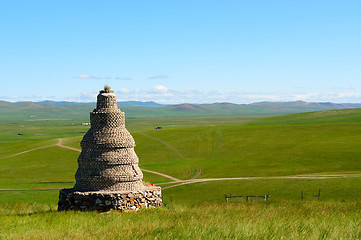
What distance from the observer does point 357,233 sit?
488 inches

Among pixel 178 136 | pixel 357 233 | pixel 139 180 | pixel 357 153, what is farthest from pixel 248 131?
pixel 357 233

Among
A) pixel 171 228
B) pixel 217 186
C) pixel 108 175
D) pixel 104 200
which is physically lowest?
pixel 217 186

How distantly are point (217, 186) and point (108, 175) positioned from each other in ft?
113

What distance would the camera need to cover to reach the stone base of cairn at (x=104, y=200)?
2008cm

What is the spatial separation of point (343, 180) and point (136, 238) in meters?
42.1

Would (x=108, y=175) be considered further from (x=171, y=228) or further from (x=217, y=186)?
(x=217, y=186)

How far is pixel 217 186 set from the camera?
53.4 meters

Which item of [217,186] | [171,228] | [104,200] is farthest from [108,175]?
[217,186]

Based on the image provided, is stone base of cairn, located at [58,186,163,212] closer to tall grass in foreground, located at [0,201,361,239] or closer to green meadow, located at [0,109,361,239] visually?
green meadow, located at [0,109,361,239]

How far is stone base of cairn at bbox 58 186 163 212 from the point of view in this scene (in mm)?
20078

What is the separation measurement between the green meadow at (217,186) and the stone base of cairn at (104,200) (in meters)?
1.06

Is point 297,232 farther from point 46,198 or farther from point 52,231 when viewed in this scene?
point 46,198

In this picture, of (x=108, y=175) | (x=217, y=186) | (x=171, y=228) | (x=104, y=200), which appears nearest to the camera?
Result: (x=171, y=228)

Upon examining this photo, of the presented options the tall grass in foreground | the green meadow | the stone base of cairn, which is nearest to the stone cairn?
the stone base of cairn
